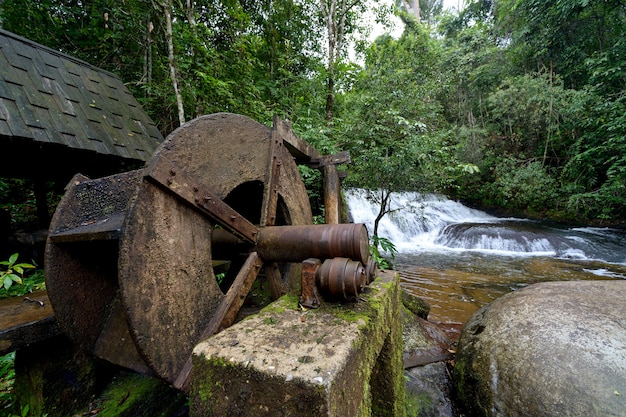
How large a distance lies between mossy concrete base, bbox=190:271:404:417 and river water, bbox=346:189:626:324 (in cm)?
412

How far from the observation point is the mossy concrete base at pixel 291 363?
3.01ft

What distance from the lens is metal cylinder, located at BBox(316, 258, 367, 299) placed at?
1.39 m

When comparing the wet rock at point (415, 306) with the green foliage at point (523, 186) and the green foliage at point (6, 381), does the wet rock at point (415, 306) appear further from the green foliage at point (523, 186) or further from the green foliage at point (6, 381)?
the green foliage at point (523, 186)

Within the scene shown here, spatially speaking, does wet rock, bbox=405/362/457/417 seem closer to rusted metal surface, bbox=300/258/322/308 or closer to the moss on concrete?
rusted metal surface, bbox=300/258/322/308

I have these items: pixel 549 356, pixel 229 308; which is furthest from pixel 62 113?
pixel 549 356

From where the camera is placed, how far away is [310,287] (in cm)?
149

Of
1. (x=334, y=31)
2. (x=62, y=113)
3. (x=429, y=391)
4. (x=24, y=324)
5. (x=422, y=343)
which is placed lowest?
(x=429, y=391)

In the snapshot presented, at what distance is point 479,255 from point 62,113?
1099cm

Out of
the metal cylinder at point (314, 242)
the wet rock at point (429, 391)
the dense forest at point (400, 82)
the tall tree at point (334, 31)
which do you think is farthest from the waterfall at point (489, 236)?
the metal cylinder at point (314, 242)

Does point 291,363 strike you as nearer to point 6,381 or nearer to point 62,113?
point 6,381

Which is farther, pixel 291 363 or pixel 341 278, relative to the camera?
pixel 341 278

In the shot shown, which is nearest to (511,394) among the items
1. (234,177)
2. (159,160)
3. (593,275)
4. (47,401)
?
(234,177)

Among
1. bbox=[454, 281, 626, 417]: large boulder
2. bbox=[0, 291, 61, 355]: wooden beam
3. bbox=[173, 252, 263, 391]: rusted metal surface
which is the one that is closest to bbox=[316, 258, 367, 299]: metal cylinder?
bbox=[173, 252, 263, 391]: rusted metal surface

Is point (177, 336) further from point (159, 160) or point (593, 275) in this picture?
point (593, 275)
